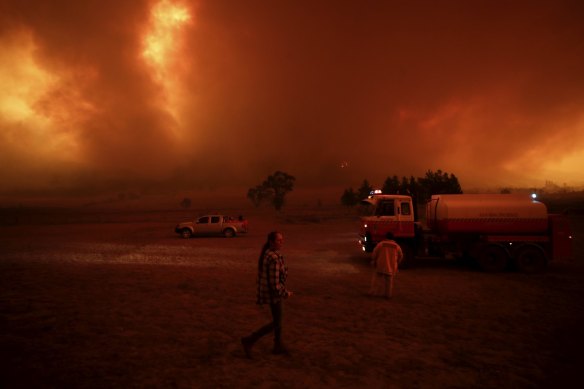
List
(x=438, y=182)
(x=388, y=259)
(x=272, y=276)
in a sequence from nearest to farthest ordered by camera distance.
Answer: (x=272, y=276) < (x=388, y=259) < (x=438, y=182)

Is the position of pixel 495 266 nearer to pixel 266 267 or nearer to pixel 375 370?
pixel 375 370

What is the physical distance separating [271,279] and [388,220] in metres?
12.1

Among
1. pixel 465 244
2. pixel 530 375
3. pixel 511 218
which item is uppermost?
pixel 511 218

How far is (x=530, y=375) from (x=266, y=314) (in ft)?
20.1

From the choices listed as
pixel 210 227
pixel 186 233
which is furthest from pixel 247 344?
pixel 210 227

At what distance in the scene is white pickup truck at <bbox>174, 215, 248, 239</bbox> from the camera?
32.2 metres

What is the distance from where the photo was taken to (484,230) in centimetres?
1642

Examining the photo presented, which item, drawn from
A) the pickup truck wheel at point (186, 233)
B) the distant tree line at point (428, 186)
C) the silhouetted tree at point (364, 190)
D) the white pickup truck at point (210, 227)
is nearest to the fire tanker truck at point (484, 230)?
the white pickup truck at point (210, 227)

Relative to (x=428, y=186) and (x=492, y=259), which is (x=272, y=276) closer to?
(x=492, y=259)

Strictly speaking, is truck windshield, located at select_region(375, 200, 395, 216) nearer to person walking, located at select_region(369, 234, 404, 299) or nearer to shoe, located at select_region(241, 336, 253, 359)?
person walking, located at select_region(369, 234, 404, 299)

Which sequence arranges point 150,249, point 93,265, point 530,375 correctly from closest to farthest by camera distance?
point 530,375, point 93,265, point 150,249

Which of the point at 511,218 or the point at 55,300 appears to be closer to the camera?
the point at 55,300

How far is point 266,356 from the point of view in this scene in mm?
7133

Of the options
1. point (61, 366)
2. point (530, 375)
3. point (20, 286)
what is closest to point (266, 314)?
point (61, 366)
